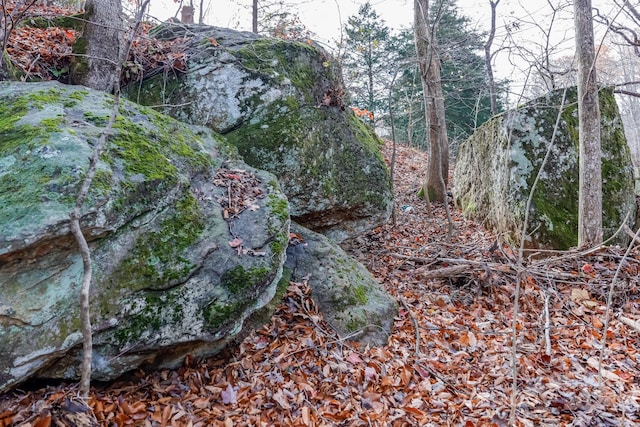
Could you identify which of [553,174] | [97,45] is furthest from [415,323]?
[97,45]

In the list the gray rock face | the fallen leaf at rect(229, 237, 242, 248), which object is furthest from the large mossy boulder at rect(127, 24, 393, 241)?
the fallen leaf at rect(229, 237, 242, 248)

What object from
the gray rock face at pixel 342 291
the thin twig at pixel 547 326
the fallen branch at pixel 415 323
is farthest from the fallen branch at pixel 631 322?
the gray rock face at pixel 342 291

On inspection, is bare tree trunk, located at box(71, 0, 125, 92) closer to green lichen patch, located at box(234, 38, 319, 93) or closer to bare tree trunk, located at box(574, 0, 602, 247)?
green lichen patch, located at box(234, 38, 319, 93)

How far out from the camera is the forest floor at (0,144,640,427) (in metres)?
2.48

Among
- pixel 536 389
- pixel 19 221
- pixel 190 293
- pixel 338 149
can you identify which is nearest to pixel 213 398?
pixel 190 293

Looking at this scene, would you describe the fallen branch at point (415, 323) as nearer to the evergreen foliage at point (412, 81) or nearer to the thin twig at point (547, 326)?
the thin twig at point (547, 326)

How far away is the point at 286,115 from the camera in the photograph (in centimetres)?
477

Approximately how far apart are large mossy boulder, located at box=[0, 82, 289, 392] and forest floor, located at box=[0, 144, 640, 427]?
0.27 m

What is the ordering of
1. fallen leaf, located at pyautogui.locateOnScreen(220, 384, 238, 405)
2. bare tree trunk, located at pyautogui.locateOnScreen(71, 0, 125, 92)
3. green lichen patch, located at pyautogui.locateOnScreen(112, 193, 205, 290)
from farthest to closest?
1. bare tree trunk, located at pyautogui.locateOnScreen(71, 0, 125, 92)
2. fallen leaf, located at pyautogui.locateOnScreen(220, 384, 238, 405)
3. green lichen patch, located at pyautogui.locateOnScreen(112, 193, 205, 290)

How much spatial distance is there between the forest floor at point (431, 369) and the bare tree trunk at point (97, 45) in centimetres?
330

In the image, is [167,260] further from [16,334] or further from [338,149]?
[338,149]

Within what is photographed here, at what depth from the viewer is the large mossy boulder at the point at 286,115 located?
15.1ft

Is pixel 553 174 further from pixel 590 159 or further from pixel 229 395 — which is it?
pixel 229 395

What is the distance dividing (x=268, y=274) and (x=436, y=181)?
277 inches
